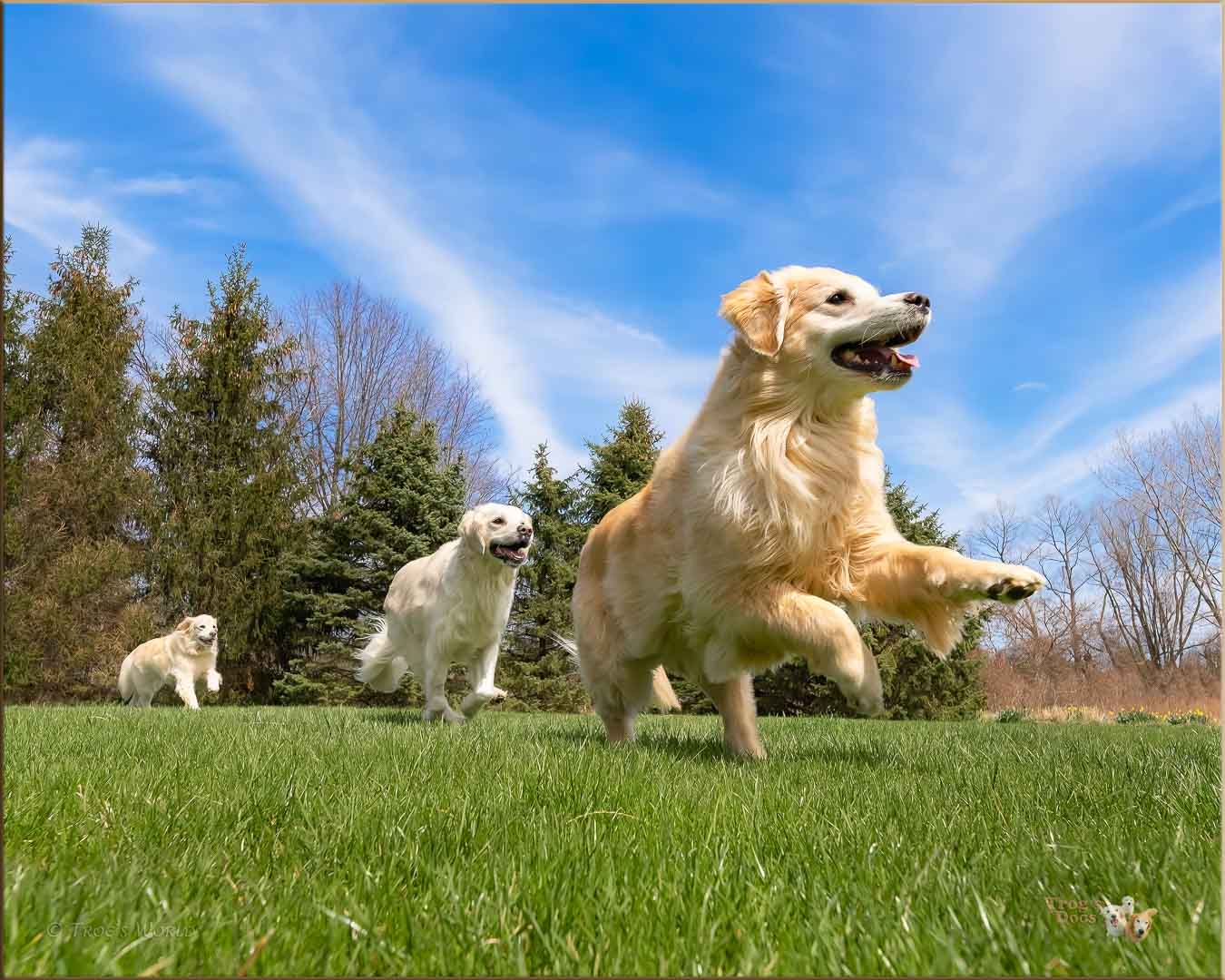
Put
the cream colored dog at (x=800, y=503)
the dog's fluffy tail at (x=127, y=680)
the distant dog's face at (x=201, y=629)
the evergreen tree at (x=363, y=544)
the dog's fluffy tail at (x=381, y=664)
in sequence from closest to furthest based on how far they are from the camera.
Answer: the cream colored dog at (x=800, y=503) < the dog's fluffy tail at (x=381, y=664) < the distant dog's face at (x=201, y=629) < the dog's fluffy tail at (x=127, y=680) < the evergreen tree at (x=363, y=544)

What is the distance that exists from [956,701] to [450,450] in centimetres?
1266

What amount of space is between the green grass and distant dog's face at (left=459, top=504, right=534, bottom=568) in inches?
164

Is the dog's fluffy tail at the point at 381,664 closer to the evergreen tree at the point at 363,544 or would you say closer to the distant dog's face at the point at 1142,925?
the evergreen tree at the point at 363,544

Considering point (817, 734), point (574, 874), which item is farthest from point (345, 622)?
point (574, 874)

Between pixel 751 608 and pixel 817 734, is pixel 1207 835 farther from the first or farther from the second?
pixel 817 734

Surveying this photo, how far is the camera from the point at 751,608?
3.68m

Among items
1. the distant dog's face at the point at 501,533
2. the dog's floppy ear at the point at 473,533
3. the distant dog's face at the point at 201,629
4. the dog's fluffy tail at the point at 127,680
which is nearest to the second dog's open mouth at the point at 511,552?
the distant dog's face at the point at 501,533

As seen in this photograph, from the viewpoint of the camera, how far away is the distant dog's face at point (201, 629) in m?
13.8

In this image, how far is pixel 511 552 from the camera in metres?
7.88

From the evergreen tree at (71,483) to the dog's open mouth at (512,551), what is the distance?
1317 centimetres

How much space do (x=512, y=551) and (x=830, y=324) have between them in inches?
184

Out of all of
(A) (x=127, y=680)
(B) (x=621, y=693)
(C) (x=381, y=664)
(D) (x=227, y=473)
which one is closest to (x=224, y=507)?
(D) (x=227, y=473)

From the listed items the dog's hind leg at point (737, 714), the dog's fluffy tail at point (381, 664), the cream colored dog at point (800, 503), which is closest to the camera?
the cream colored dog at point (800, 503)

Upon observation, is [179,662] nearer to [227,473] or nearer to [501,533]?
[227,473]
